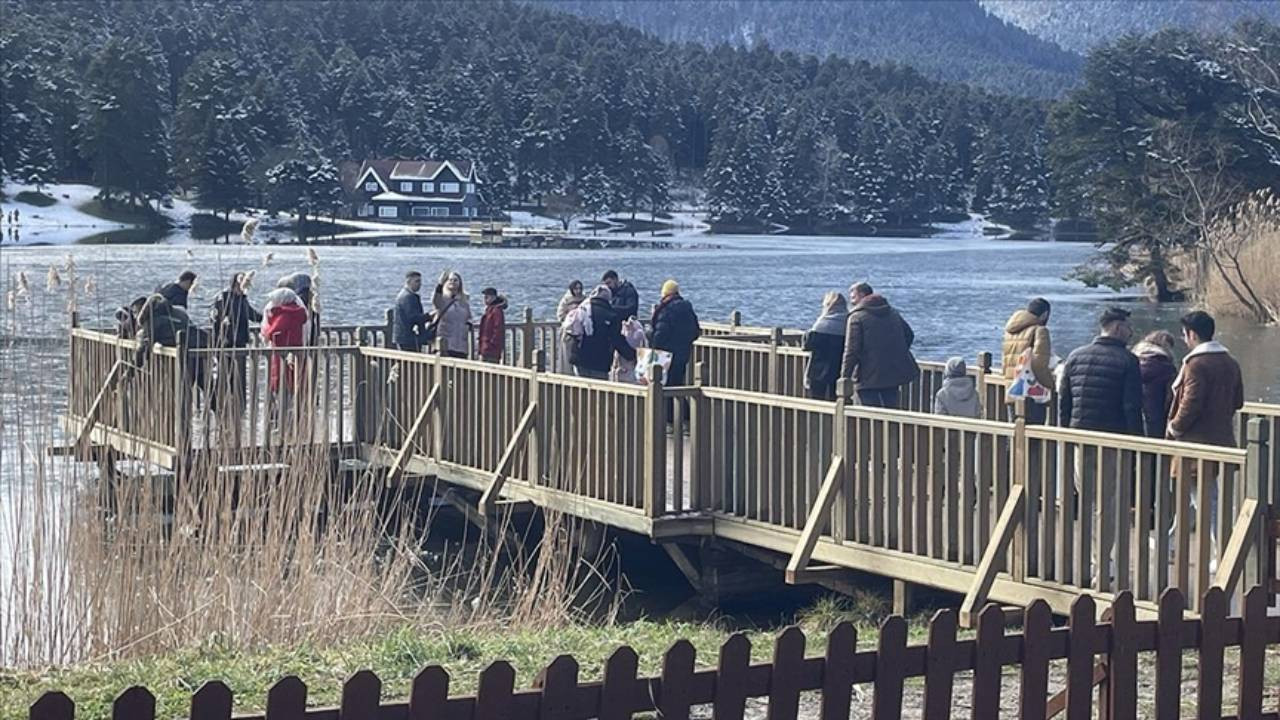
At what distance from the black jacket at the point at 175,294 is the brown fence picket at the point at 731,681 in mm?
11792

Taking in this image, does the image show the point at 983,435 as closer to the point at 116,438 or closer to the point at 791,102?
the point at 116,438

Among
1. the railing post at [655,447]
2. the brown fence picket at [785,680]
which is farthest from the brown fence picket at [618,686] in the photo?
the railing post at [655,447]

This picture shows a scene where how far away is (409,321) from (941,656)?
43.5 ft

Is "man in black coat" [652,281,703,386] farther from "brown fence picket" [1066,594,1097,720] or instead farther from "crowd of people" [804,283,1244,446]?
"brown fence picket" [1066,594,1097,720]

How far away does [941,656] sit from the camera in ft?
18.4

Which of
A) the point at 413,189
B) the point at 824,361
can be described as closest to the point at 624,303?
the point at 824,361

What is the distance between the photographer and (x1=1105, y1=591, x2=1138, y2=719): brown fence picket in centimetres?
584

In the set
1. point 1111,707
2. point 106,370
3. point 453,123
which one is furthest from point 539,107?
point 1111,707

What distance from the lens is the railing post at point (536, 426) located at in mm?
13945

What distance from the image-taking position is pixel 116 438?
48.5 feet

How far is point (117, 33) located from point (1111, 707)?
18452 cm

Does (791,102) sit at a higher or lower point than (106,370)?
higher

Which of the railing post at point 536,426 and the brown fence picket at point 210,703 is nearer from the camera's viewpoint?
the brown fence picket at point 210,703

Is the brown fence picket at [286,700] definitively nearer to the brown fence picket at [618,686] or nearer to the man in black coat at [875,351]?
the brown fence picket at [618,686]
